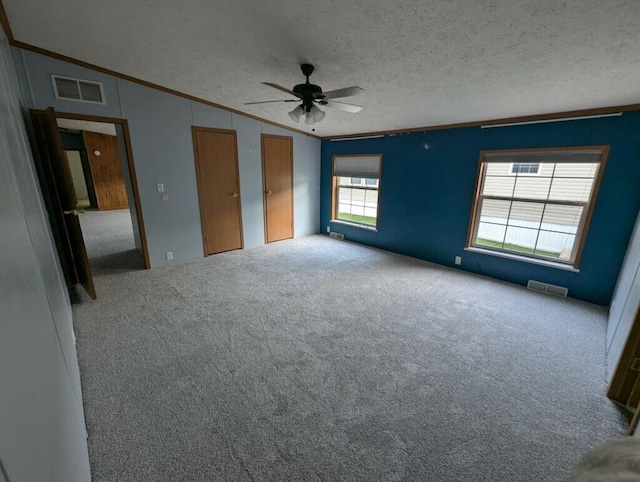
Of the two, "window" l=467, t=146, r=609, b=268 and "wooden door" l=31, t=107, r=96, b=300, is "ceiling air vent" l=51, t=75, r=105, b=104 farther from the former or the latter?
"window" l=467, t=146, r=609, b=268

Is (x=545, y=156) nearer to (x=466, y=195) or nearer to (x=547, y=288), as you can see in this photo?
(x=466, y=195)

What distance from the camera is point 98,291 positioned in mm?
3275

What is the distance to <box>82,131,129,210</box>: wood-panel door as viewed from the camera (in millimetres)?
8281

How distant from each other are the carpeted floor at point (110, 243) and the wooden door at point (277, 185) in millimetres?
2270

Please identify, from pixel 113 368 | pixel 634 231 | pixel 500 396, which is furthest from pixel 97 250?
pixel 634 231

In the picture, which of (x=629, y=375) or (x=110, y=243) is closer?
(x=629, y=375)

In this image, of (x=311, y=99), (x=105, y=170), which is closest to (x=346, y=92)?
(x=311, y=99)

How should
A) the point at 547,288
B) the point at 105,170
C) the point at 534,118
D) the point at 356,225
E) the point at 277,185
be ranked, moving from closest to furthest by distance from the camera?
the point at 534,118, the point at 547,288, the point at 277,185, the point at 356,225, the point at 105,170

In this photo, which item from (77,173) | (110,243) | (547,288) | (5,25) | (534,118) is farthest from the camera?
(77,173)

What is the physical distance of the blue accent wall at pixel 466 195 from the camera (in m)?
2.88

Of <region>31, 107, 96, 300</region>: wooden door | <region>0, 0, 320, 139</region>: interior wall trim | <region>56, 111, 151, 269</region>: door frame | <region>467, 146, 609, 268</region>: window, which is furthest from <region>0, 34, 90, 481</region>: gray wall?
<region>467, 146, 609, 268</region>: window

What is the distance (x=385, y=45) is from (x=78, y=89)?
3.53 metres

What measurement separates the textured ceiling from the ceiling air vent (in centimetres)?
27

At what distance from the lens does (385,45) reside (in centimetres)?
220
